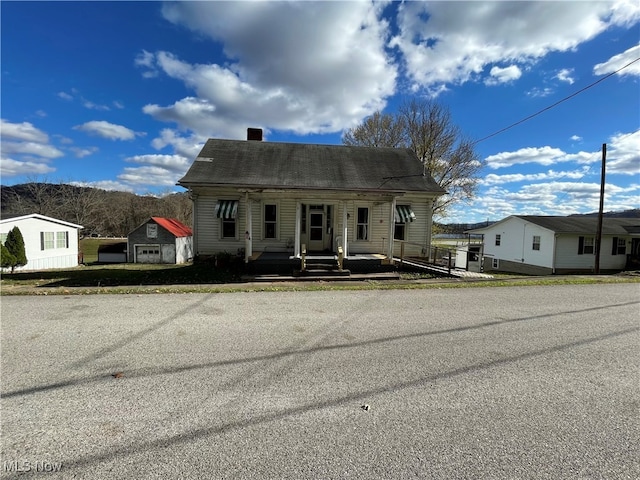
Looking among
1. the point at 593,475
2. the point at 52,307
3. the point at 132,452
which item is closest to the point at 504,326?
the point at 593,475

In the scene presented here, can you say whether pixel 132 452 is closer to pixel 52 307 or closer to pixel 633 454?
pixel 633 454

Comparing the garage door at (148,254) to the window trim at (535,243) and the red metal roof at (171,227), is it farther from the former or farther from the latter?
the window trim at (535,243)

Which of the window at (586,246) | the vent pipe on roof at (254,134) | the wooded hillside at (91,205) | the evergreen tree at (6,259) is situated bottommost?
the evergreen tree at (6,259)

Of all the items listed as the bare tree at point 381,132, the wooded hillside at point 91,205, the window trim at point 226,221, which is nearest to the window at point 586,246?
the bare tree at point 381,132

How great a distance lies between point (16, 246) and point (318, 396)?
88.9 ft

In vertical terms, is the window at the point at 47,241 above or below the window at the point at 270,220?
below

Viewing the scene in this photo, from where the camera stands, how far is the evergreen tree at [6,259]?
19.4m

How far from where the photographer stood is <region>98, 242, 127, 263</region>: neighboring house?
115 feet

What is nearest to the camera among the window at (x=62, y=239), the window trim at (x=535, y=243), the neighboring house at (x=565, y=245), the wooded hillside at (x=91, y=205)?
the neighboring house at (x=565, y=245)

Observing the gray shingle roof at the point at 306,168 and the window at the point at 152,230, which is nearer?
the gray shingle roof at the point at 306,168

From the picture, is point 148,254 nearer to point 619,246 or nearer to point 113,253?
point 113,253

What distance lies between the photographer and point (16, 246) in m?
21.0

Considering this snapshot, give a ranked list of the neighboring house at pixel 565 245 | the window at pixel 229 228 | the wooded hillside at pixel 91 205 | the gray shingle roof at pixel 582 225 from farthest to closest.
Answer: the wooded hillside at pixel 91 205 → the gray shingle roof at pixel 582 225 → the neighboring house at pixel 565 245 → the window at pixel 229 228

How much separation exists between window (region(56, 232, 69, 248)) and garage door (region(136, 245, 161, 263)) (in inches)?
226
